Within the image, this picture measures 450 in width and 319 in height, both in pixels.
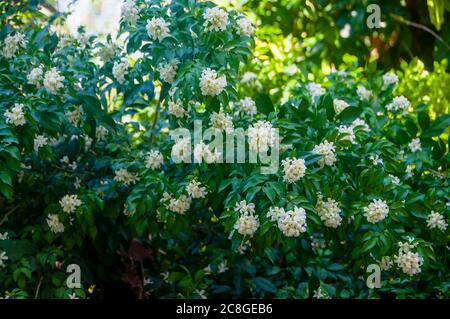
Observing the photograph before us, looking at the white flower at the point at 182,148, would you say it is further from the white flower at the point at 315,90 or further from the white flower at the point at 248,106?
the white flower at the point at 315,90

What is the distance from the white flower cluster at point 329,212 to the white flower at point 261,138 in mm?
257

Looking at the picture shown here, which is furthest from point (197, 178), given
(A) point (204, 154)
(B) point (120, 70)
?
(B) point (120, 70)

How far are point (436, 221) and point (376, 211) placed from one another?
12.6 inches

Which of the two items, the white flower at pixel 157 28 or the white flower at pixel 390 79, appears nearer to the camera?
the white flower at pixel 157 28

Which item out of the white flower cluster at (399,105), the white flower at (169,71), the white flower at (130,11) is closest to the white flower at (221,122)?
the white flower at (169,71)

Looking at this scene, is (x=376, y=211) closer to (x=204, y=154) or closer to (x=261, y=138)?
(x=261, y=138)

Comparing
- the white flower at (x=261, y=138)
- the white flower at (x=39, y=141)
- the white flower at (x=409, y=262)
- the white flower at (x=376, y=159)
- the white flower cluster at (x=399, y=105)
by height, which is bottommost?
the white flower at (x=409, y=262)

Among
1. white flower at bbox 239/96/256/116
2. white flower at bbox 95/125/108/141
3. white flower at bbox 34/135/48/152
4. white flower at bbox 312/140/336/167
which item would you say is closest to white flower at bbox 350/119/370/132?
white flower at bbox 312/140/336/167

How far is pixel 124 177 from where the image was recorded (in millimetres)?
2566

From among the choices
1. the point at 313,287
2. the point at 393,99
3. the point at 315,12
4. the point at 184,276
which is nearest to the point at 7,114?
the point at 184,276

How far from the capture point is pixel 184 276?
9.19 ft

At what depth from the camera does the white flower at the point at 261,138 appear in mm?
2145

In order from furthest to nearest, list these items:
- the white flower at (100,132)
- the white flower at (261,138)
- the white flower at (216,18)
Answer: the white flower at (100,132)
the white flower at (216,18)
the white flower at (261,138)

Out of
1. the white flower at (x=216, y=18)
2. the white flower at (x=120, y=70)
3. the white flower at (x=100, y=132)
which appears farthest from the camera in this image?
the white flower at (x=100, y=132)
